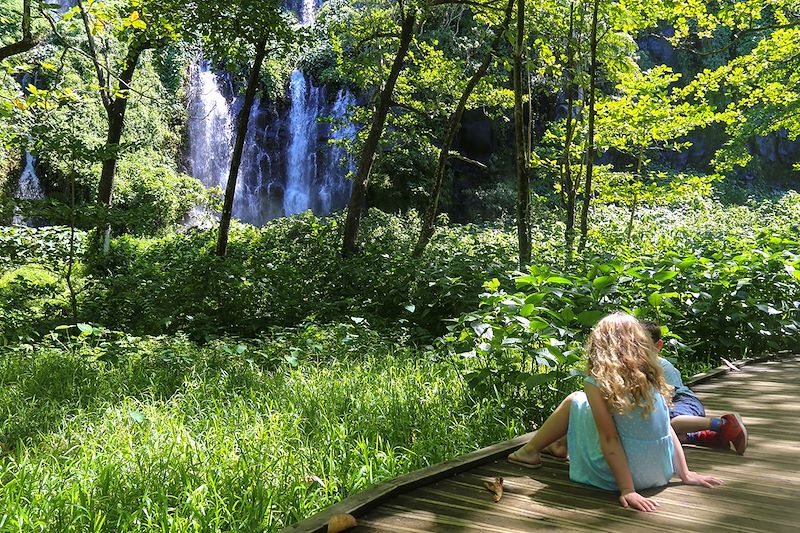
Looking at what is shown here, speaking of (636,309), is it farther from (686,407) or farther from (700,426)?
(700,426)

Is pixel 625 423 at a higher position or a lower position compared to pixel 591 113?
lower

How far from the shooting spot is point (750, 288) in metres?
7.04

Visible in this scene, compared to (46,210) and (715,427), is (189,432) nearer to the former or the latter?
(715,427)

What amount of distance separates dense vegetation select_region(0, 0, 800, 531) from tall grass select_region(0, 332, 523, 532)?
2 centimetres

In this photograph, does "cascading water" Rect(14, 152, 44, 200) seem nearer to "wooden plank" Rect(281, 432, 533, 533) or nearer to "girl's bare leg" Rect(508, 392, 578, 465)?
"wooden plank" Rect(281, 432, 533, 533)

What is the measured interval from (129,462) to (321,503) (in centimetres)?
124

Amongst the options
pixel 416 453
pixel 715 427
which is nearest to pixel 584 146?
pixel 715 427

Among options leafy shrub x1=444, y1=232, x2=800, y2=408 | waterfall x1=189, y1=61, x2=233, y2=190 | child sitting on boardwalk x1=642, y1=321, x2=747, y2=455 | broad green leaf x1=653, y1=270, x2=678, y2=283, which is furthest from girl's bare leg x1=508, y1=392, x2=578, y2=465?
waterfall x1=189, y1=61, x2=233, y2=190

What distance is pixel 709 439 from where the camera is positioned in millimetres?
3801

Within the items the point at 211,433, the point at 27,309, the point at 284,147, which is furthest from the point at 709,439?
the point at 284,147

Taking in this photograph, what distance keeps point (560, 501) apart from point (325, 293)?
24.7ft

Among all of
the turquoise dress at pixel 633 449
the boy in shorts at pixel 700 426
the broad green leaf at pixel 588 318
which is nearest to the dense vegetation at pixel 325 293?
the broad green leaf at pixel 588 318

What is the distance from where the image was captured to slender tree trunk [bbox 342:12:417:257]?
424 inches

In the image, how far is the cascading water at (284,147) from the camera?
24250mm
